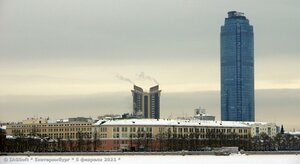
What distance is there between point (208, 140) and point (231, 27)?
98827 mm

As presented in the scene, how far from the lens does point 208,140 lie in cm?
8175

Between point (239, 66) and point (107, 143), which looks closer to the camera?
point (107, 143)

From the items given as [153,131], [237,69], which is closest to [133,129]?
[153,131]

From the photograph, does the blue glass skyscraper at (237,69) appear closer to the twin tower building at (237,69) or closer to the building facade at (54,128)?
the twin tower building at (237,69)

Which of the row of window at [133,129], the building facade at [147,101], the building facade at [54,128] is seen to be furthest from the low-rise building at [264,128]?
the building facade at [147,101]

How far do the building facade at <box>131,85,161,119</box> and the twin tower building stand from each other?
1457 millimetres

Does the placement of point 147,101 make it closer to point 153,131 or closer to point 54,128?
point 54,128

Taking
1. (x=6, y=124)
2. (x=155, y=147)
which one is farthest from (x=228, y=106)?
(x=155, y=147)

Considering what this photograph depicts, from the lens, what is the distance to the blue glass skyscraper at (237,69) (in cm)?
16050

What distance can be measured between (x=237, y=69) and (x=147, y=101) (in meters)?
34.0

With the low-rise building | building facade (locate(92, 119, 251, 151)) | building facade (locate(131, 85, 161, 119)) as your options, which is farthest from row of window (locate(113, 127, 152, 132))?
building facade (locate(131, 85, 161, 119))

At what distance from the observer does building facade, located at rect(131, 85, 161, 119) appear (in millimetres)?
136000

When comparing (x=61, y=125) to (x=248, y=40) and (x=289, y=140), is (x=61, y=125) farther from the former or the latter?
(x=248, y=40)

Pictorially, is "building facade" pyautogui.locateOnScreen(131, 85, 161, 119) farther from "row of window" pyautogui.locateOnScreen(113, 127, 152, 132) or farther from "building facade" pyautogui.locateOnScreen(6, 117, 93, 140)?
"row of window" pyautogui.locateOnScreen(113, 127, 152, 132)
